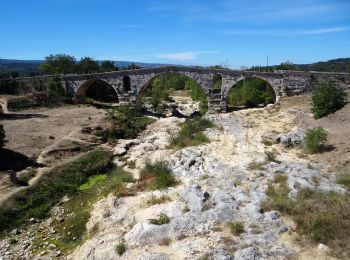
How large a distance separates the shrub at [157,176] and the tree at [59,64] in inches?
1840

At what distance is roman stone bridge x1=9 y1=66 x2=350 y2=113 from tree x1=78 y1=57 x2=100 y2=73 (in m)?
15.9

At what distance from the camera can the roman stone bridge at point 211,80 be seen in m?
46.7

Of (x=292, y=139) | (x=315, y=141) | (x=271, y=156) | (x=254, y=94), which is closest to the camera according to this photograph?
(x=315, y=141)

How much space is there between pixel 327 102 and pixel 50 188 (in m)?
26.2

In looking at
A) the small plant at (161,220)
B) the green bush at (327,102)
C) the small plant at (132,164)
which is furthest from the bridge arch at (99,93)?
the small plant at (161,220)

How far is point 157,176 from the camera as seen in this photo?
81.5 feet

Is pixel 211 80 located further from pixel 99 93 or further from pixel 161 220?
pixel 161 220

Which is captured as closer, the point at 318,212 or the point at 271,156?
the point at 318,212

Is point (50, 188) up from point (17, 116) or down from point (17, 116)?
down

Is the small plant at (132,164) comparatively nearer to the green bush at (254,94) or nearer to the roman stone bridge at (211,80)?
the roman stone bridge at (211,80)

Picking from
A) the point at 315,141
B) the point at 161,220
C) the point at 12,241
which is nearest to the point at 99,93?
the point at 315,141

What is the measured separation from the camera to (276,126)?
124 feet

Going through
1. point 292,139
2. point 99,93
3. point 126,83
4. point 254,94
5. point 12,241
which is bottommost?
point 12,241

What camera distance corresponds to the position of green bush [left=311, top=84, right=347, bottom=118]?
3675 cm
